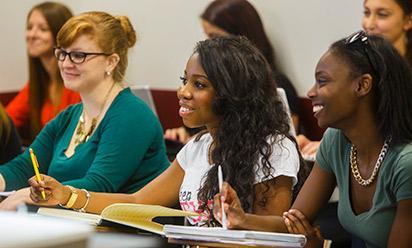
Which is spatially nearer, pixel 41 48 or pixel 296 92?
pixel 296 92

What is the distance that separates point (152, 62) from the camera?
16.9 ft

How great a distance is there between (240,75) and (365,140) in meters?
0.42

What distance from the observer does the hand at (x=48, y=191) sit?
249 centimetres

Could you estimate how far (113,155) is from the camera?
288 centimetres

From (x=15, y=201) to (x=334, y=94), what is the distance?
1015mm

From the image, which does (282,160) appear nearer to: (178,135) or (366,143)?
(366,143)

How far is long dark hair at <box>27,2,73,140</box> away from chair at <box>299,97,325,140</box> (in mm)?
1482

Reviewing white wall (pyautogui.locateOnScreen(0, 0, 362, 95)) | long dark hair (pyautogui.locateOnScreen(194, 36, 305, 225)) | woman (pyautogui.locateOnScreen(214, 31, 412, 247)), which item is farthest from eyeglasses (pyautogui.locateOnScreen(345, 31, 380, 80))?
white wall (pyautogui.locateOnScreen(0, 0, 362, 95))

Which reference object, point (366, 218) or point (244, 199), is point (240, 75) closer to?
point (244, 199)

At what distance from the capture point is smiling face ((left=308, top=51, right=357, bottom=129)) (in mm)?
2172

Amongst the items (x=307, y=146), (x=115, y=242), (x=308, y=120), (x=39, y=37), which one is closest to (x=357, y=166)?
(x=115, y=242)

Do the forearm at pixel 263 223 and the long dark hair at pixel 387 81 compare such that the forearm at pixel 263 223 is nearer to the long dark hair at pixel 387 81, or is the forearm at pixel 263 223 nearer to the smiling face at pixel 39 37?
the long dark hair at pixel 387 81

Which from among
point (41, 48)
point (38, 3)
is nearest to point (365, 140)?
point (41, 48)

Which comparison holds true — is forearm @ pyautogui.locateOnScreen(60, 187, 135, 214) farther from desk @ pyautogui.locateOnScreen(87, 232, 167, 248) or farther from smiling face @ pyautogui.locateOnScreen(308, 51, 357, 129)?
desk @ pyautogui.locateOnScreen(87, 232, 167, 248)
